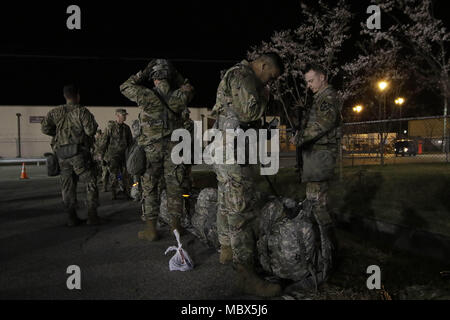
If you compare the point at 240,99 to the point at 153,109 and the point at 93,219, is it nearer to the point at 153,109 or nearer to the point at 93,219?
the point at 153,109

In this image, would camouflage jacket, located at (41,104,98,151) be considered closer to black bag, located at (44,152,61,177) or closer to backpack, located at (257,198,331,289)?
black bag, located at (44,152,61,177)

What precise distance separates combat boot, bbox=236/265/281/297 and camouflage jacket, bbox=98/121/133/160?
572cm

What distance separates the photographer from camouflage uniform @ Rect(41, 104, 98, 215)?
5457 millimetres

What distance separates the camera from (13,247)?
431 cm

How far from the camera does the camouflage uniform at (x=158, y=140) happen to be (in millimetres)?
4469

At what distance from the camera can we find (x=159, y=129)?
4480 millimetres

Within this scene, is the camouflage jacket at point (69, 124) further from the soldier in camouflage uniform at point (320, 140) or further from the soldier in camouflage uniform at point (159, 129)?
the soldier in camouflage uniform at point (320, 140)

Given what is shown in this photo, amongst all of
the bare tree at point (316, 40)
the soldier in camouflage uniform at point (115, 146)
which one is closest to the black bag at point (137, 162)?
the soldier in camouflage uniform at point (115, 146)

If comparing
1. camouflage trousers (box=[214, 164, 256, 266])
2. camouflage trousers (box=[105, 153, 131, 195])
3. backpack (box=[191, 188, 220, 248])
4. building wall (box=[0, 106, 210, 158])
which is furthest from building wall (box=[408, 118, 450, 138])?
building wall (box=[0, 106, 210, 158])

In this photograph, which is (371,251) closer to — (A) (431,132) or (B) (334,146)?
(B) (334,146)

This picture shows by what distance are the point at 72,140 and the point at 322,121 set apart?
3.77 metres
